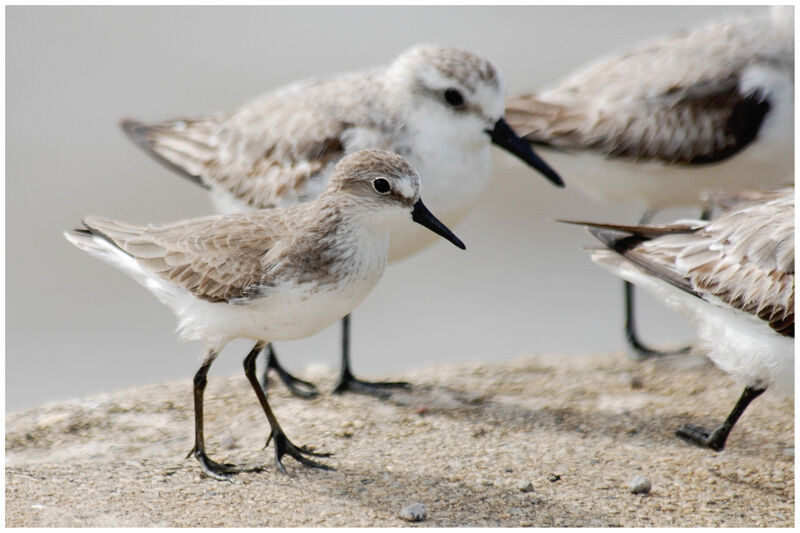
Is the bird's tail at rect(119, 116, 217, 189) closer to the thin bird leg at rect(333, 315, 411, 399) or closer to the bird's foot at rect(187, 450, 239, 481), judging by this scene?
the thin bird leg at rect(333, 315, 411, 399)

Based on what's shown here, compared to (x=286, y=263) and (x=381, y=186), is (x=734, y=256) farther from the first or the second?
(x=286, y=263)

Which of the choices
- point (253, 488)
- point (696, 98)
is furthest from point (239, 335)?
point (696, 98)

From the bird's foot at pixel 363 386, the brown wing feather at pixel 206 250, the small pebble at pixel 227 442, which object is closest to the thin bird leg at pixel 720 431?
the bird's foot at pixel 363 386

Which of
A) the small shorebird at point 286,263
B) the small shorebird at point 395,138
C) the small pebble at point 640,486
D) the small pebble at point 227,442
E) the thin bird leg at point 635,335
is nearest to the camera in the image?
Result: the small shorebird at point 286,263

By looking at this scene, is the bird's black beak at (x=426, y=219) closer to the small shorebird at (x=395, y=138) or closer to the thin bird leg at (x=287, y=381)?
the small shorebird at (x=395, y=138)

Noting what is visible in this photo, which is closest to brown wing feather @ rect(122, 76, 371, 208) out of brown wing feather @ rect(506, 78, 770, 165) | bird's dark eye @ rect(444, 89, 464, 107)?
bird's dark eye @ rect(444, 89, 464, 107)

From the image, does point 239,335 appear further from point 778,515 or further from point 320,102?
point 778,515

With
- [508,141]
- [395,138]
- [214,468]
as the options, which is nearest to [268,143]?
[395,138]
